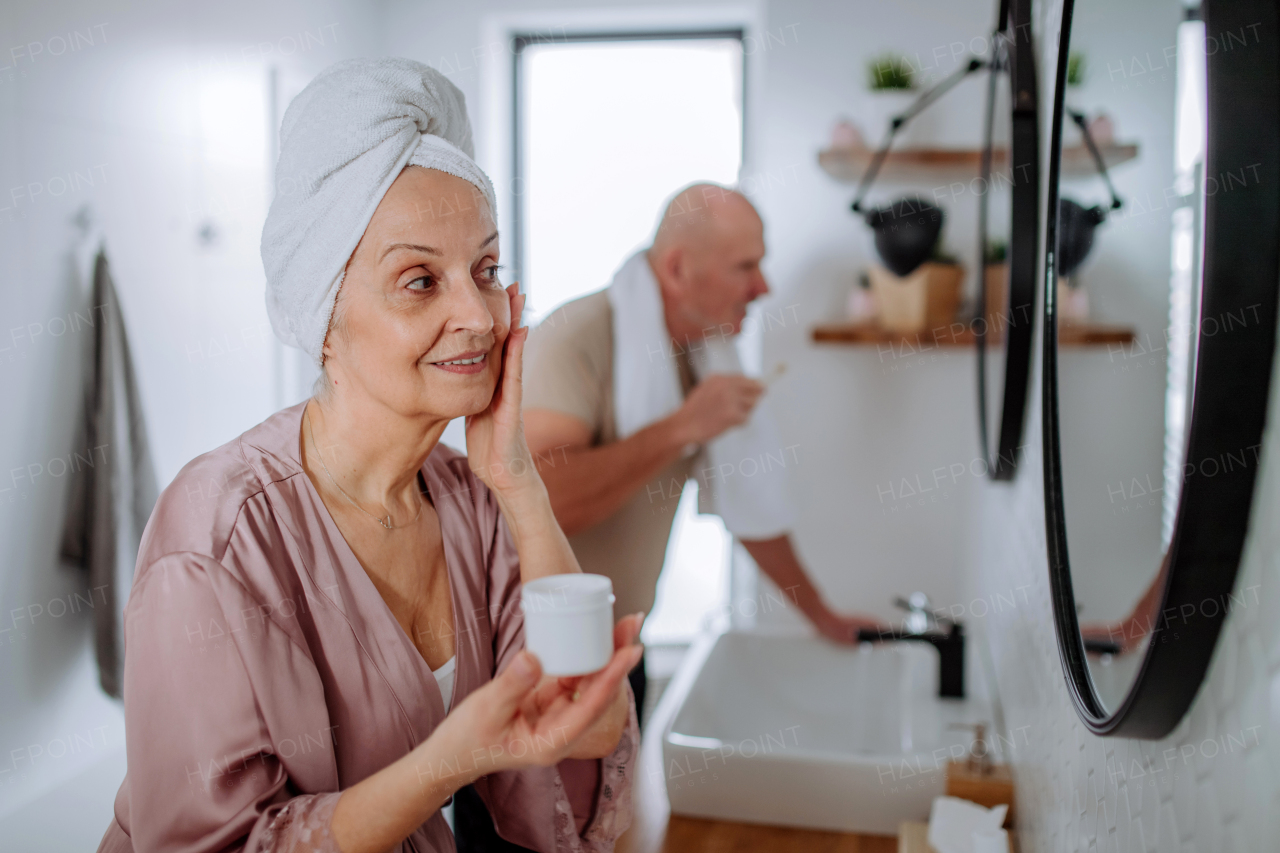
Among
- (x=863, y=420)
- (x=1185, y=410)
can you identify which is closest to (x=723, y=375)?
(x=863, y=420)

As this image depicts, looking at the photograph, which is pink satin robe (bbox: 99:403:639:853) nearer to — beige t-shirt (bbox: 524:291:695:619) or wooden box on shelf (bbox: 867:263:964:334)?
beige t-shirt (bbox: 524:291:695:619)

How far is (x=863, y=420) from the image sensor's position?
2.01 metres

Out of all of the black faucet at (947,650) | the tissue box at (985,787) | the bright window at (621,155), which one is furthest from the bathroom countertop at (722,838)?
the bright window at (621,155)

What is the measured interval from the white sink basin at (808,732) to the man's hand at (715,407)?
0.42 meters

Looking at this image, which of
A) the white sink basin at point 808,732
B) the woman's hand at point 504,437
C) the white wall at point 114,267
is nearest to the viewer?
the woman's hand at point 504,437

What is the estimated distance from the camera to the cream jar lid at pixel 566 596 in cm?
58

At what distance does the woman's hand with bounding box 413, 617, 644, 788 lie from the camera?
1.82 feet

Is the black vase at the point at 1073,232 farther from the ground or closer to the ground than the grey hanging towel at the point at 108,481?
farther from the ground

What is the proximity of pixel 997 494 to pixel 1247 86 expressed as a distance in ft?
3.68

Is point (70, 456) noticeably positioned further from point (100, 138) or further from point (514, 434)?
point (514, 434)

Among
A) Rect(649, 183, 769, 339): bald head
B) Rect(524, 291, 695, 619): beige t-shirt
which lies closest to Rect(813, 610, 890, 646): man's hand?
Rect(524, 291, 695, 619): beige t-shirt

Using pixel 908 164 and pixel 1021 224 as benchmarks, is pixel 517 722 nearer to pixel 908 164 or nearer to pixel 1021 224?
pixel 1021 224

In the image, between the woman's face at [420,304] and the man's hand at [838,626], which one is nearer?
the woman's face at [420,304]

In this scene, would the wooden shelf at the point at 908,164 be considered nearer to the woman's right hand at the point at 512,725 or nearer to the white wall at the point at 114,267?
the white wall at the point at 114,267
